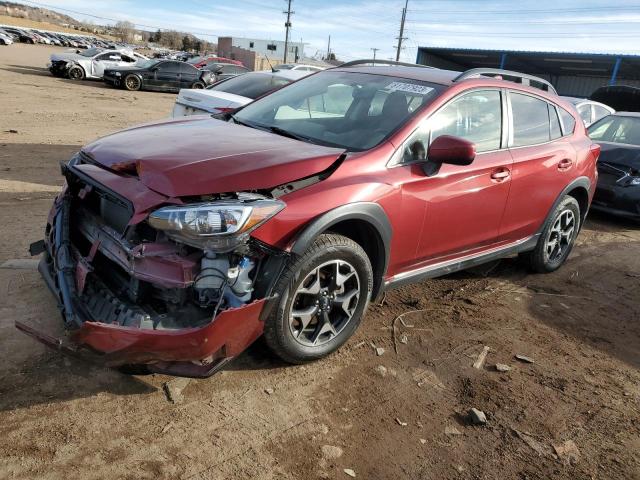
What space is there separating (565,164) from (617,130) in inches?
184

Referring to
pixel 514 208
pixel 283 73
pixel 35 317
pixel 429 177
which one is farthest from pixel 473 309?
pixel 283 73

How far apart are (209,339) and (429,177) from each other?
1.82m

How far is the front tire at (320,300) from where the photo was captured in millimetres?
2842

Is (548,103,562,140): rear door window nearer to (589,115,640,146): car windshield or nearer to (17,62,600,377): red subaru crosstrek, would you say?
(17,62,600,377): red subaru crosstrek

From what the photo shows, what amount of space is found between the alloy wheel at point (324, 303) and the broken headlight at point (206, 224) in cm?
55

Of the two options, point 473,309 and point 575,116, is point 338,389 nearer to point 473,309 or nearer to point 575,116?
point 473,309

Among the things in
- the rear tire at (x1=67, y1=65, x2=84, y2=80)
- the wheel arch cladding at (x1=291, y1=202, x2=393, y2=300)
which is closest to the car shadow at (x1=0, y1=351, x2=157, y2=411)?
the wheel arch cladding at (x1=291, y1=202, x2=393, y2=300)

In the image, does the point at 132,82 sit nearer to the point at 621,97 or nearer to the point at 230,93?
the point at 230,93

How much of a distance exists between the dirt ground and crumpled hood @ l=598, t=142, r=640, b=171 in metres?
3.60

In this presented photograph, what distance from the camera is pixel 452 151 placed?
3.27 meters

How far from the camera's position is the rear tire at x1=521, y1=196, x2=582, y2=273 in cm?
492

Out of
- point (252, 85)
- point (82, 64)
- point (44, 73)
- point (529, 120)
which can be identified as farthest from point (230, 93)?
point (44, 73)

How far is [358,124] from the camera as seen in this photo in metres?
3.64

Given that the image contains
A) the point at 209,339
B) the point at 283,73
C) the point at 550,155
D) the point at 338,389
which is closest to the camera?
the point at 209,339
